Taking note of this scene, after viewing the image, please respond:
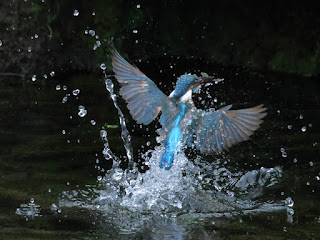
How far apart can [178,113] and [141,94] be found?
0.32 meters

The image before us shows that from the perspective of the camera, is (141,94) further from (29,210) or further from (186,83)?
(29,210)

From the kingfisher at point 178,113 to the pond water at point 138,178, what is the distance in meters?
0.25

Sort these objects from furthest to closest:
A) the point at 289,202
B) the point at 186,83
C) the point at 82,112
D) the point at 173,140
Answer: the point at 82,112 < the point at 289,202 < the point at 173,140 < the point at 186,83

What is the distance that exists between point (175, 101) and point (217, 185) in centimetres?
90

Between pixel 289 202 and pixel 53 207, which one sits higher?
pixel 289 202

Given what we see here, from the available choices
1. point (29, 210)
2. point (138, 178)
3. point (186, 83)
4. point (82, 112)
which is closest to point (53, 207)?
point (29, 210)

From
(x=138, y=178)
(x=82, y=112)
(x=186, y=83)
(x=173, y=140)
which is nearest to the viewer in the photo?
(x=186, y=83)

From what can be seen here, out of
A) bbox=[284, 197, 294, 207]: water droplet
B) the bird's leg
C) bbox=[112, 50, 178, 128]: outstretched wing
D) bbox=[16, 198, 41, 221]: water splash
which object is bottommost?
bbox=[16, 198, 41, 221]: water splash

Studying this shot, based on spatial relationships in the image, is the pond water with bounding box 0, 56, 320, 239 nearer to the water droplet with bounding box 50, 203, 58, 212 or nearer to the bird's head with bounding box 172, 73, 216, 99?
the water droplet with bounding box 50, 203, 58, 212

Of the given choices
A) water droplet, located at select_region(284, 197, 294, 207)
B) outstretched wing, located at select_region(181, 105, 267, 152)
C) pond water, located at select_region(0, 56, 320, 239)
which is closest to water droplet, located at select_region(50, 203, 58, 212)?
pond water, located at select_region(0, 56, 320, 239)

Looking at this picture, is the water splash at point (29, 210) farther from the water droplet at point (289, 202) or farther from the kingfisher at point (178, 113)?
the water droplet at point (289, 202)

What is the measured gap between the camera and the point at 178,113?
15.5ft

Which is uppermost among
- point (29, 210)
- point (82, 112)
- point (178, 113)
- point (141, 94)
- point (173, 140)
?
point (82, 112)

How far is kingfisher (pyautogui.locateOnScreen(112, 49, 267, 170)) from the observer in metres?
4.71
